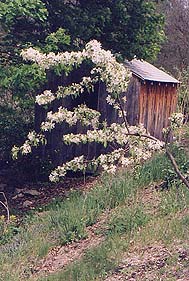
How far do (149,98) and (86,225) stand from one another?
5912 mm

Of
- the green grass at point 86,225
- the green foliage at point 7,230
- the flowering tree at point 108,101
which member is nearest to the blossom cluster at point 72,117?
the flowering tree at point 108,101

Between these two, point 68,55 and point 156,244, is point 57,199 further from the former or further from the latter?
point 68,55

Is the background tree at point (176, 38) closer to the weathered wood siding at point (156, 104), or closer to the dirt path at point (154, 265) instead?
the weathered wood siding at point (156, 104)

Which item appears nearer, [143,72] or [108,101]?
[108,101]

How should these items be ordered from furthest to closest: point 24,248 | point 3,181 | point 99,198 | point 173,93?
point 173,93
point 3,181
point 99,198
point 24,248

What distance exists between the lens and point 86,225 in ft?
25.6

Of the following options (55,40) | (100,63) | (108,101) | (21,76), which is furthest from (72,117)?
(55,40)

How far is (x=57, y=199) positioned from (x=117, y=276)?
424cm

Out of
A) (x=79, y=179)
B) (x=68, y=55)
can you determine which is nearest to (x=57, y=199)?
(x=79, y=179)

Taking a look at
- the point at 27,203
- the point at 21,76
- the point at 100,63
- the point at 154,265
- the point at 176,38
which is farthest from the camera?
the point at 176,38

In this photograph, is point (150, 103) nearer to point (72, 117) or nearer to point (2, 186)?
point (2, 186)

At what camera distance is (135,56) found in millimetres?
11812

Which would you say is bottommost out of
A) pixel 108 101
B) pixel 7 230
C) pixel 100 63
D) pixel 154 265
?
pixel 7 230

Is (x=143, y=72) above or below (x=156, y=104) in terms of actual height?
above
